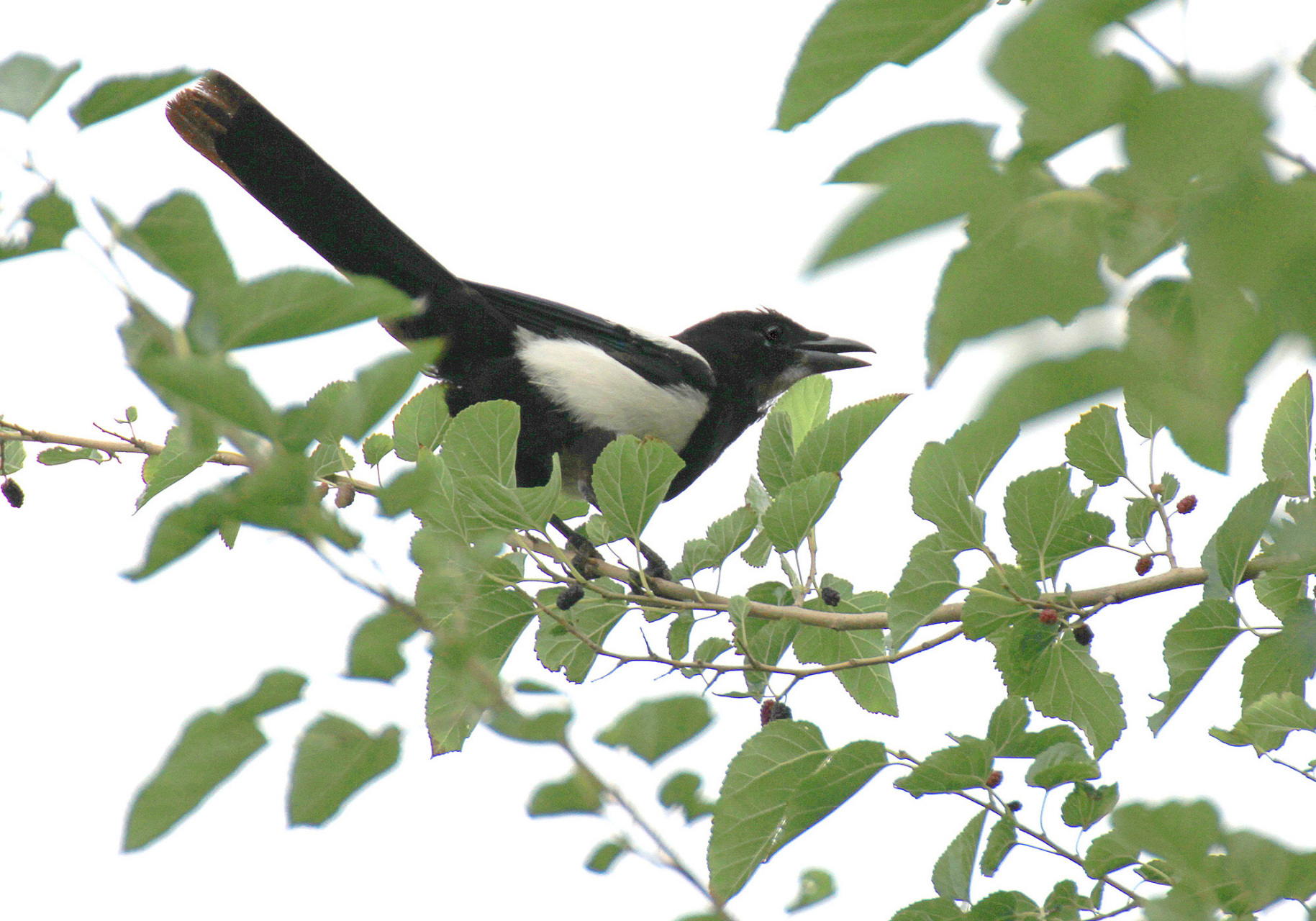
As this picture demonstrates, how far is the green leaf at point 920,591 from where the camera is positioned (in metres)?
1.96

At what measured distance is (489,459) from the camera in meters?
2.03

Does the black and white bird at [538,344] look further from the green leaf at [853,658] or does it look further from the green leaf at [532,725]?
the green leaf at [532,725]

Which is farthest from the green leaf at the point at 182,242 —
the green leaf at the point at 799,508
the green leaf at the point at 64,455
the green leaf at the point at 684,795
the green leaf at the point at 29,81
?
the green leaf at the point at 64,455

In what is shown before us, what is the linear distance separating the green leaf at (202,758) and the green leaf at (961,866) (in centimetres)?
124

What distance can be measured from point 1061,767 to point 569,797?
1.06 meters

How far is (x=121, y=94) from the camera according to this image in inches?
36.4

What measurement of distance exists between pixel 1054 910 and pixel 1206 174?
1341 mm

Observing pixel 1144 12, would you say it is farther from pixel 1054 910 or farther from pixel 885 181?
pixel 1054 910

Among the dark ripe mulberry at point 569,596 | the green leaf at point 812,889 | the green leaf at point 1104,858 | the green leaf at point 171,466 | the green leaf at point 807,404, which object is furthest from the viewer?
the green leaf at point 807,404

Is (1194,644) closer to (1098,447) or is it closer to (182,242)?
(1098,447)

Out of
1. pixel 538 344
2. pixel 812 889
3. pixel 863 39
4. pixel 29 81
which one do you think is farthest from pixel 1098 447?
pixel 538 344

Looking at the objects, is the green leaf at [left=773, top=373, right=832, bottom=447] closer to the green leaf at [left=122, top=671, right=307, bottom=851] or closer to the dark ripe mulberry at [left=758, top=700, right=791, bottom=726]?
the dark ripe mulberry at [left=758, top=700, right=791, bottom=726]

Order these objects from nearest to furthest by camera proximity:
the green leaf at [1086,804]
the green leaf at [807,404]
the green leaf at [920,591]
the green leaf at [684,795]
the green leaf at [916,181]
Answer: the green leaf at [916,181] → the green leaf at [684,795] → the green leaf at [1086,804] → the green leaf at [920,591] → the green leaf at [807,404]

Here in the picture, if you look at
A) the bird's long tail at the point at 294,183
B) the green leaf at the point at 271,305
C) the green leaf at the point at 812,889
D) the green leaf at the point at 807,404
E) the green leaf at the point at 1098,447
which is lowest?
the green leaf at the point at 812,889
